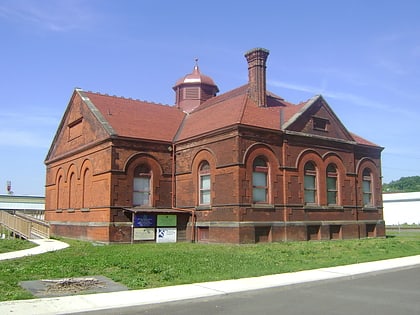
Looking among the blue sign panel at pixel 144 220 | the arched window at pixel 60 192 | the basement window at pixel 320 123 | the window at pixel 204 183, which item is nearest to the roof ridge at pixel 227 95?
the basement window at pixel 320 123

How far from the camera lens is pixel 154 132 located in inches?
1103

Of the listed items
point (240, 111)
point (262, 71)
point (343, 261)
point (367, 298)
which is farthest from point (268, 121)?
point (367, 298)

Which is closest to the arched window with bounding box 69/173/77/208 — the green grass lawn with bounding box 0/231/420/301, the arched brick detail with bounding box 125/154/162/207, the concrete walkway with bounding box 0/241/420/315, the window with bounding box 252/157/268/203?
the arched brick detail with bounding box 125/154/162/207

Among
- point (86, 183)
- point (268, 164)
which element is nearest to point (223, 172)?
point (268, 164)

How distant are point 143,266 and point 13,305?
231 inches

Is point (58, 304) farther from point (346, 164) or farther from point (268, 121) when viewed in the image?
point (346, 164)

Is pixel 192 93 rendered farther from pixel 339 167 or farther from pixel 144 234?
pixel 144 234

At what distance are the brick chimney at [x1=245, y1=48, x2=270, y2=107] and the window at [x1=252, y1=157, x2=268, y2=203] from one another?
425cm

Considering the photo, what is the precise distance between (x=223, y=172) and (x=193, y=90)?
13216 mm

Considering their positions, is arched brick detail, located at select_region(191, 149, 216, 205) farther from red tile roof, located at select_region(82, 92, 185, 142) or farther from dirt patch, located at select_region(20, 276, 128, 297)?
dirt patch, located at select_region(20, 276, 128, 297)

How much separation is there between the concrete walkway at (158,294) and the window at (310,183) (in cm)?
1199

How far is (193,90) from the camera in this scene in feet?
117

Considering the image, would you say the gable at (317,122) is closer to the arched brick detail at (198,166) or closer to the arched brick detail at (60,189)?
the arched brick detail at (198,166)

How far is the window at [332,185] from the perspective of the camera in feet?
90.8
